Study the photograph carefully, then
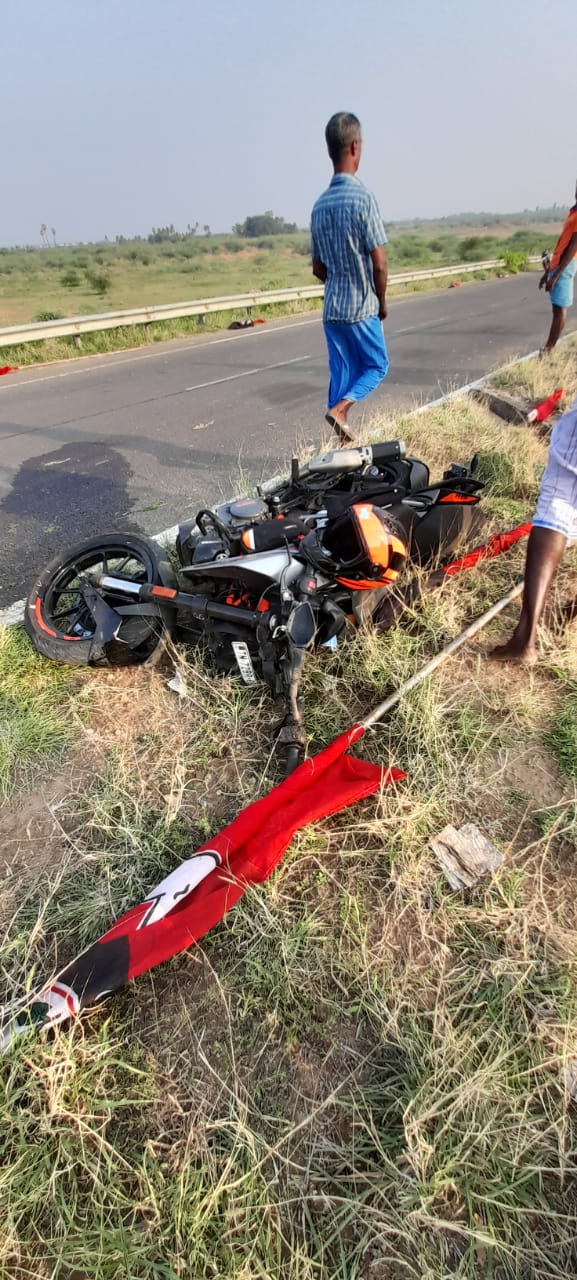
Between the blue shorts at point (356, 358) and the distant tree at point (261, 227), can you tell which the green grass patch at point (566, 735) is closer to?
the blue shorts at point (356, 358)

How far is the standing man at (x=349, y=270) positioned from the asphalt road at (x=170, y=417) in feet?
3.70

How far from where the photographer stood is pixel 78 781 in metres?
2.48

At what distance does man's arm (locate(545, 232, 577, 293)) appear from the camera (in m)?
6.12

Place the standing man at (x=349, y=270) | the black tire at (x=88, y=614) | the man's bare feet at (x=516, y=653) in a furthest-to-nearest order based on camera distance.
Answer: the standing man at (x=349, y=270) → the black tire at (x=88, y=614) → the man's bare feet at (x=516, y=653)

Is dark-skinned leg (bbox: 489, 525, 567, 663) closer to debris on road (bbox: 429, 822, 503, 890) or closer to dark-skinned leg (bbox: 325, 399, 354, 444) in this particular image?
debris on road (bbox: 429, 822, 503, 890)

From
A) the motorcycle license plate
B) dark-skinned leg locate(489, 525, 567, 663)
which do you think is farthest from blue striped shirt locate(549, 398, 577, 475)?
the motorcycle license plate

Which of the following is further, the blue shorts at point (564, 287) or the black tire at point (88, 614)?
the blue shorts at point (564, 287)

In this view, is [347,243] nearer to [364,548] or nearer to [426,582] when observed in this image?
[426,582]

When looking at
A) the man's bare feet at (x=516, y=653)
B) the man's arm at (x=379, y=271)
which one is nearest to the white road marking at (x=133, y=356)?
the man's arm at (x=379, y=271)

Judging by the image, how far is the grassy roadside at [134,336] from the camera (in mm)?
11656

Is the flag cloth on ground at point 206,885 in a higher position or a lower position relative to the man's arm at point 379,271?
lower

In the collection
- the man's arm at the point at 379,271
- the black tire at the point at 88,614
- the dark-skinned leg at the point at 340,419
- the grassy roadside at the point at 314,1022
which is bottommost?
the grassy roadside at the point at 314,1022

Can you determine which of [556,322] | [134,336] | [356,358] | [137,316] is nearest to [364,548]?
[356,358]

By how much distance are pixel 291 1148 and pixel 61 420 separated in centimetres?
766
